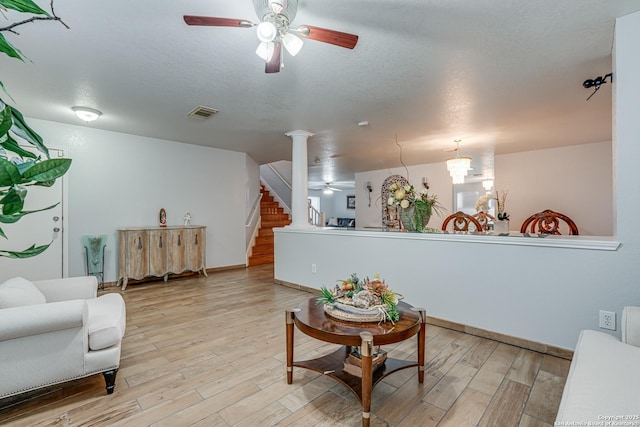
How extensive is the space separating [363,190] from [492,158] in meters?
3.53

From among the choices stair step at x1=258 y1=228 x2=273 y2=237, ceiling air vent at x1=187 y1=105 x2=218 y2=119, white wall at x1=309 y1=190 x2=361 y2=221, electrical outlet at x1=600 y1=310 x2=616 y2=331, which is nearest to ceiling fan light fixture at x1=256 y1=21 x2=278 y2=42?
ceiling air vent at x1=187 y1=105 x2=218 y2=119

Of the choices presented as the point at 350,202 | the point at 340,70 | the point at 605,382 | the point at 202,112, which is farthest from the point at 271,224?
the point at 350,202

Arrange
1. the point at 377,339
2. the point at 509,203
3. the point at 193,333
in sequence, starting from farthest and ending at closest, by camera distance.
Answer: the point at 509,203
the point at 193,333
the point at 377,339

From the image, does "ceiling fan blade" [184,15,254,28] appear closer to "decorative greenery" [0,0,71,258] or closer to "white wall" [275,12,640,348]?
"decorative greenery" [0,0,71,258]

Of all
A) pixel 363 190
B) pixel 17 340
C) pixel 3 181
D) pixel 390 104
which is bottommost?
pixel 17 340

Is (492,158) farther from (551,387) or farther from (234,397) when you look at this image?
(234,397)

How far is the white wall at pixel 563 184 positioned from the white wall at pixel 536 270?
4.59 m

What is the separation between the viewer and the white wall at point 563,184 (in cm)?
560

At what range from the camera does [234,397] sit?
1885 millimetres

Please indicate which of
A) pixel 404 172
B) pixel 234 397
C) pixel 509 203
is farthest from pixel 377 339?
pixel 404 172

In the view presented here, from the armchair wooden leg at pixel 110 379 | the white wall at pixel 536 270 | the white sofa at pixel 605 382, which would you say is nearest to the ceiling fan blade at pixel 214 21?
the armchair wooden leg at pixel 110 379

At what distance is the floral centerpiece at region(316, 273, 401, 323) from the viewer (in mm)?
1786

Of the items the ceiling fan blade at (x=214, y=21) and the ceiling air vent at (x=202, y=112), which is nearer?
the ceiling fan blade at (x=214, y=21)

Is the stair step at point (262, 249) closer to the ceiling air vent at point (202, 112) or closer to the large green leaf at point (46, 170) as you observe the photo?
the ceiling air vent at point (202, 112)
